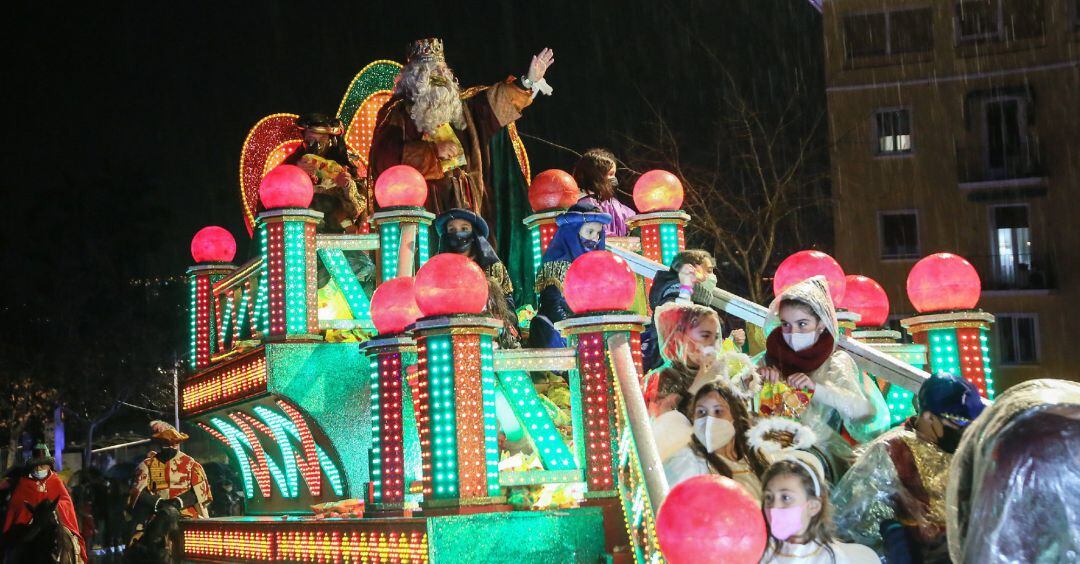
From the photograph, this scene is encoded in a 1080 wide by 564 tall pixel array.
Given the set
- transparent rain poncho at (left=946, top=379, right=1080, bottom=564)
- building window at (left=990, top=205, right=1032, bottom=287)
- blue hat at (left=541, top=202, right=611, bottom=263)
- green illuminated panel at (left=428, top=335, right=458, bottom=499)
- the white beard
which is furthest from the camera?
building window at (left=990, top=205, right=1032, bottom=287)

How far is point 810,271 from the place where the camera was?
884 centimetres

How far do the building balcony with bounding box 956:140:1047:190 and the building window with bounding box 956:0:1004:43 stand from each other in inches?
120

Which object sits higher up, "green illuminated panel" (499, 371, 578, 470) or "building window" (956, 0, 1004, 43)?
"building window" (956, 0, 1004, 43)

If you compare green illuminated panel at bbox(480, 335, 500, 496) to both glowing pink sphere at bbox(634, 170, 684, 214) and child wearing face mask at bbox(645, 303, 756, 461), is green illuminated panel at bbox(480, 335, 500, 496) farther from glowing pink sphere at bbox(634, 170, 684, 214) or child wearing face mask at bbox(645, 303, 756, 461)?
glowing pink sphere at bbox(634, 170, 684, 214)

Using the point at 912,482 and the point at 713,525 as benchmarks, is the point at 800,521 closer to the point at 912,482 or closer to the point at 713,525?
the point at 713,525

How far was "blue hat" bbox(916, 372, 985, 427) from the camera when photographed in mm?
4875

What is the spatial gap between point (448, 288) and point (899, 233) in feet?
83.3

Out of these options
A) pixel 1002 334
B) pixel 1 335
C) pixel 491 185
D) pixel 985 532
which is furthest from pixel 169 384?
pixel 985 532

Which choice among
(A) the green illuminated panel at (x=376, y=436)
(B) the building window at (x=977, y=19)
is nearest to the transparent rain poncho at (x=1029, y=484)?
(A) the green illuminated panel at (x=376, y=436)

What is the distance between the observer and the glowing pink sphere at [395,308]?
26.9ft

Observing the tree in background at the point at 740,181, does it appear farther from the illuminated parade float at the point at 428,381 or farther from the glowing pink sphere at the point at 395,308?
the glowing pink sphere at the point at 395,308

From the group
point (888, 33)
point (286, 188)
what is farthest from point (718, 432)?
point (888, 33)

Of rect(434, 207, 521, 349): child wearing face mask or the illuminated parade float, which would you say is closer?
the illuminated parade float

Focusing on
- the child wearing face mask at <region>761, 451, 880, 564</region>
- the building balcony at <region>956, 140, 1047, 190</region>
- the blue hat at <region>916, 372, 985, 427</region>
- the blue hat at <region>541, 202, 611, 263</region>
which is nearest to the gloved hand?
the blue hat at <region>541, 202, 611, 263</region>
